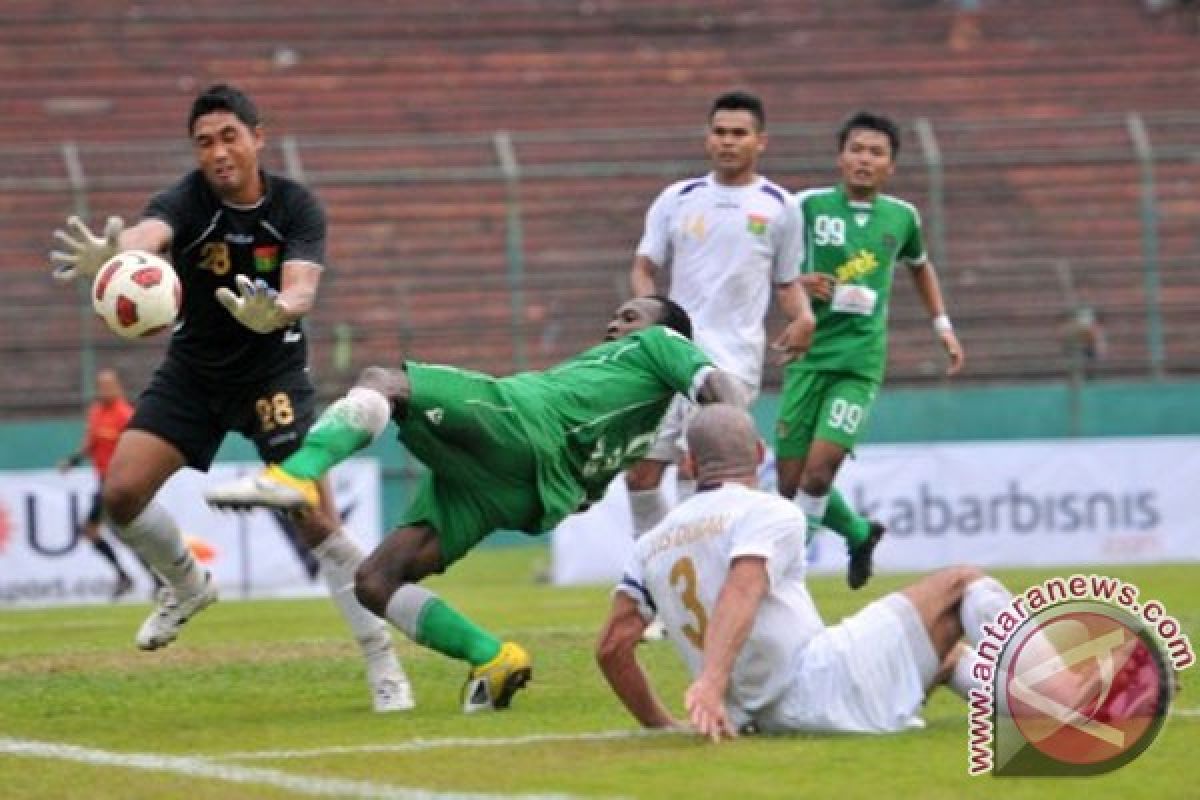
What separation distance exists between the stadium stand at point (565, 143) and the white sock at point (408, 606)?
63.6ft

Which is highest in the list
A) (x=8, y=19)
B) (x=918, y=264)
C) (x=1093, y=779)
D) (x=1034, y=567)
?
(x=8, y=19)

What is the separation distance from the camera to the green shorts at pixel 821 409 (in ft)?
48.3

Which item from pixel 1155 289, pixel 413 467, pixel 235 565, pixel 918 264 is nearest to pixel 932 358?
pixel 1155 289

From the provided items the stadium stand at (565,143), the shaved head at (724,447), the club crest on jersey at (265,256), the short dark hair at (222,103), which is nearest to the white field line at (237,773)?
the shaved head at (724,447)

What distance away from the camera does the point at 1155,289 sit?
32.1 meters

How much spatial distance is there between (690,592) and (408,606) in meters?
1.77

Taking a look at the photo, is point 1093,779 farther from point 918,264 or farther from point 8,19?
point 8,19

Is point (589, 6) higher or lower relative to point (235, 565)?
higher

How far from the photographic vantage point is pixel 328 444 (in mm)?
9125

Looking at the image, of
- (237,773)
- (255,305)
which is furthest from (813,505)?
(237,773)

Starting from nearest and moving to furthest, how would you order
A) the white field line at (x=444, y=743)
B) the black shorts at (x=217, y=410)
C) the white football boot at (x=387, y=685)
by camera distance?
the white field line at (x=444, y=743)
the white football boot at (x=387, y=685)
the black shorts at (x=217, y=410)

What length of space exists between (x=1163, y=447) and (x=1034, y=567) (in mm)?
2406

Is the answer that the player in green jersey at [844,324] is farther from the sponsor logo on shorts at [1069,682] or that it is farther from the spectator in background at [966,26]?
the spectator in background at [966,26]

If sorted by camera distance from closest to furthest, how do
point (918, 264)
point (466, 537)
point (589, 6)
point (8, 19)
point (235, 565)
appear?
point (466, 537)
point (918, 264)
point (235, 565)
point (8, 19)
point (589, 6)
